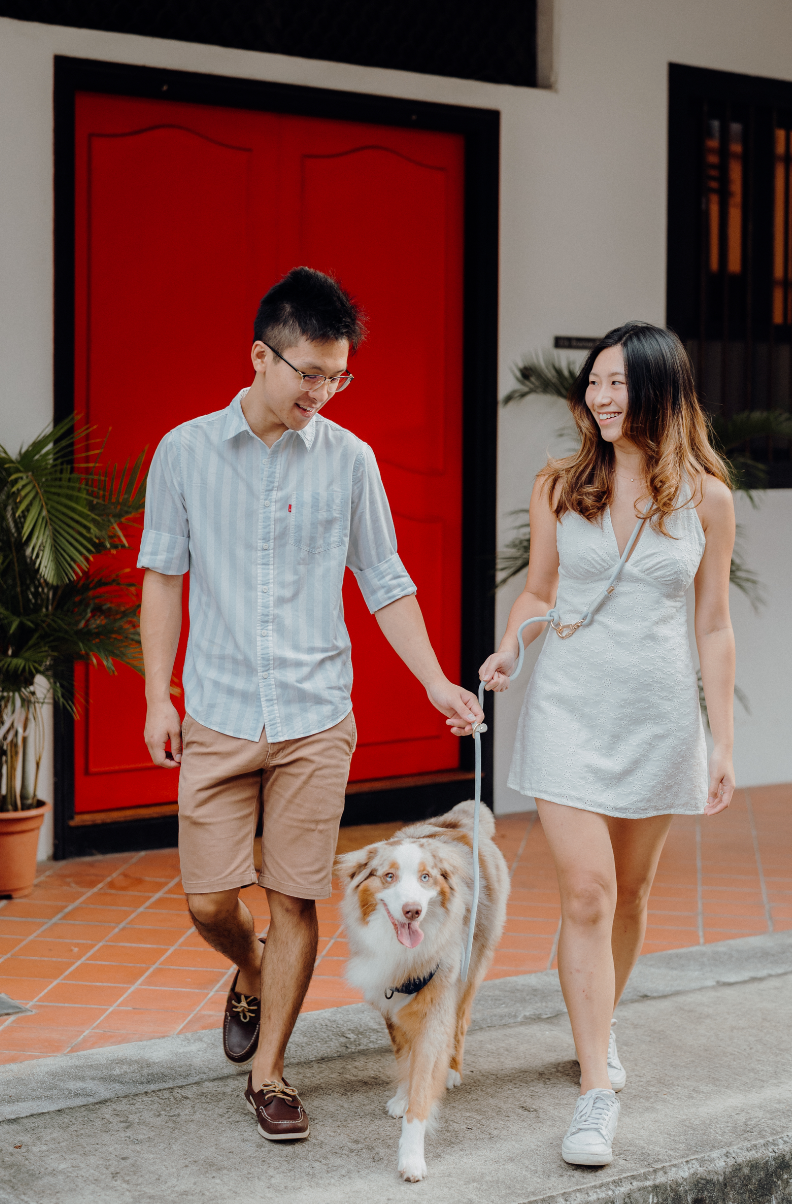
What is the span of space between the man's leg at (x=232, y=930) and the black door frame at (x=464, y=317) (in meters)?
2.39

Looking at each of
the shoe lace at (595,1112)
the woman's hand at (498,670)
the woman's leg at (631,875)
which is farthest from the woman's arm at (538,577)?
the shoe lace at (595,1112)

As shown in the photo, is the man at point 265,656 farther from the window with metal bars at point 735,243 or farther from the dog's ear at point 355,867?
the window with metal bars at point 735,243

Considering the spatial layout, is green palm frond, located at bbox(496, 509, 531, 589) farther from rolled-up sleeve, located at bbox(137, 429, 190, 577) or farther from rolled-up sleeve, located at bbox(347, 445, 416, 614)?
rolled-up sleeve, located at bbox(137, 429, 190, 577)

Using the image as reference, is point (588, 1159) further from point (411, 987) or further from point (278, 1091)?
point (278, 1091)

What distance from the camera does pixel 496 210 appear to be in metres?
6.55

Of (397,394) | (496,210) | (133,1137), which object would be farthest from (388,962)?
(496,210)

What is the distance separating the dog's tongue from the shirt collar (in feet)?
3.78

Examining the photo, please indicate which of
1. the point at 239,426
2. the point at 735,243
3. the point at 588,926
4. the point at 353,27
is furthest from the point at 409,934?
the point at 735,243

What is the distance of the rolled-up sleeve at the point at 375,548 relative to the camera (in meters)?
3.46

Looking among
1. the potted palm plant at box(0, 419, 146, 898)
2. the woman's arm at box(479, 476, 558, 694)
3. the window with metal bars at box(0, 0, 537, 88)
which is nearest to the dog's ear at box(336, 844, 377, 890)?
the woman's arm at box(479, 476, 558, 694)

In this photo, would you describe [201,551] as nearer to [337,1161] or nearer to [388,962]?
[388,962]

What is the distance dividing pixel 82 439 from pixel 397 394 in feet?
4.98

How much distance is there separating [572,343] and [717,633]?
3.54 meters

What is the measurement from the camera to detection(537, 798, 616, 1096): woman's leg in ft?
10.8
